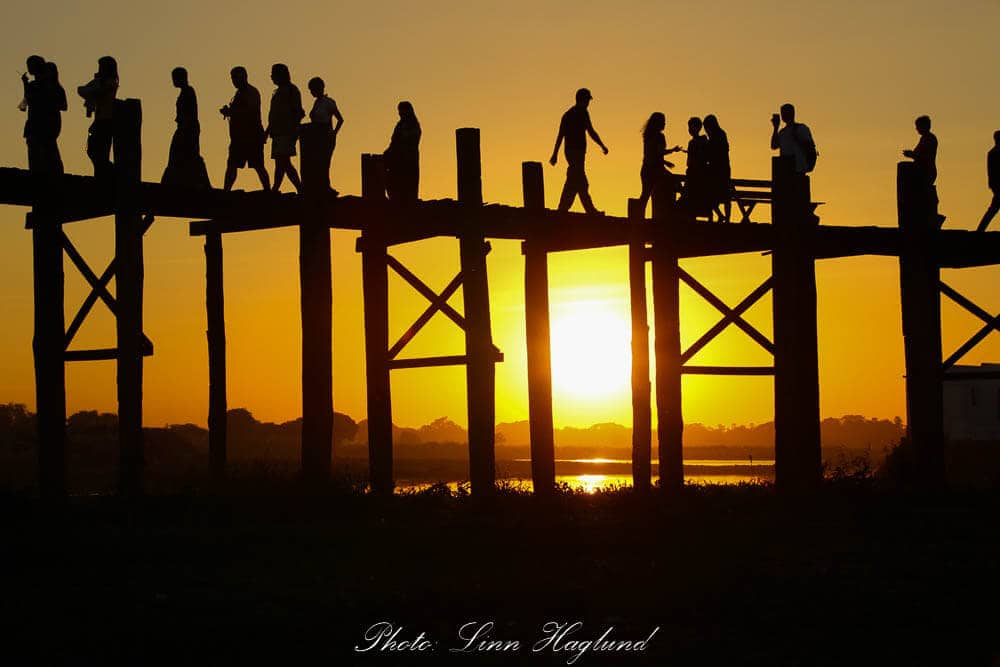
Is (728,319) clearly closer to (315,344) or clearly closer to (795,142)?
(795,142)

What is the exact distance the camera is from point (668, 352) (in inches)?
813

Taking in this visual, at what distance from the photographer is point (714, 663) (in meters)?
11.3

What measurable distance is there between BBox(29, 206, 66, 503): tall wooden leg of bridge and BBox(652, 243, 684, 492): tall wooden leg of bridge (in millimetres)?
7371

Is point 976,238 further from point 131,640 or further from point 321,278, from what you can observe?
point 131,640

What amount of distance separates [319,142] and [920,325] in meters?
8.89

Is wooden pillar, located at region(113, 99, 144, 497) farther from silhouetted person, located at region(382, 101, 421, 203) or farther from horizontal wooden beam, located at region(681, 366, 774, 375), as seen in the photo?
horizontal wooden beam, located at region(681, 366, 774, 375)

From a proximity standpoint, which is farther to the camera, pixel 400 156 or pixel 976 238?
pixel 976 238

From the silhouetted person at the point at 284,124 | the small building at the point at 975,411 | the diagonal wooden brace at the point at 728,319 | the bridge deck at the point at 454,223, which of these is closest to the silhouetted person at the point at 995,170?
the bridge deck at the point at 454,223

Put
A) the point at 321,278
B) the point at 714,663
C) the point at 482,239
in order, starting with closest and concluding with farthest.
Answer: the point at 714,663, the point at 321,278, the point at 482,239

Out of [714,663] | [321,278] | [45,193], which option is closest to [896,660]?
[714,663]

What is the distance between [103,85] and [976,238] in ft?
39.6

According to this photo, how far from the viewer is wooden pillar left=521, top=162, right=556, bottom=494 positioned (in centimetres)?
1934

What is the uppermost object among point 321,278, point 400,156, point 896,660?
point 400,156

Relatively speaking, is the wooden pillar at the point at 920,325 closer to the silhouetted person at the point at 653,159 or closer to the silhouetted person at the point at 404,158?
the silhouetted person at the point at 653,159
